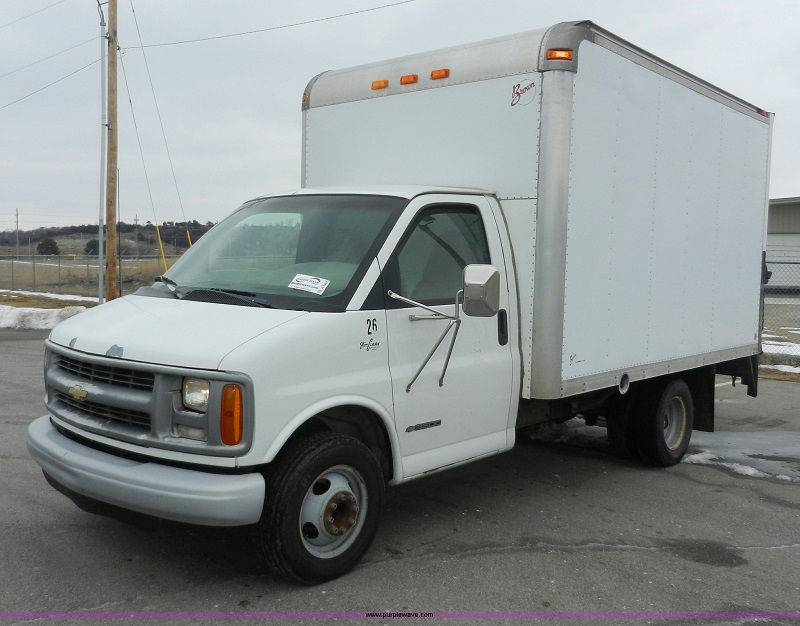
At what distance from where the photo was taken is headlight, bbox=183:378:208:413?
146 inches

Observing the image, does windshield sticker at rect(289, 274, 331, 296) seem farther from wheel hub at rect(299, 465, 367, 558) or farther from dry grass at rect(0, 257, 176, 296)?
dry grass at rect(0, 257, 176, 296)

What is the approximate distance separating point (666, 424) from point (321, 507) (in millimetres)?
4025

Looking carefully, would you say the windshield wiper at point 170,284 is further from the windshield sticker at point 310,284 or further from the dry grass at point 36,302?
the dry grass at point 36,302

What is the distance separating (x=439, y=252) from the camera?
4.83 m

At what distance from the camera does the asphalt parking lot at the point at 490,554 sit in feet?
13.1

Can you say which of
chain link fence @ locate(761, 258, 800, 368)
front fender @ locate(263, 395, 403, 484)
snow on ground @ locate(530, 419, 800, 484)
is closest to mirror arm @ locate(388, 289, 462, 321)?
front fender @ locate(263, 395, 403, 484)

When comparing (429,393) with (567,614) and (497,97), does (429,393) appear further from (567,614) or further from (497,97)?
(497,97)

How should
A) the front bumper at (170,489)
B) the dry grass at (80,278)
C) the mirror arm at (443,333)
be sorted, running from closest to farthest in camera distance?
the front bumper at (170,489), the mirror arm at (443,333), the dry grass at (80,278)

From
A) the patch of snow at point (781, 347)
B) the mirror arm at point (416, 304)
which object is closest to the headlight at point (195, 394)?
the mirror arm at point (416, 304)

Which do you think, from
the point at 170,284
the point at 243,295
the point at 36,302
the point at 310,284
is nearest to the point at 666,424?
the point at 310,284

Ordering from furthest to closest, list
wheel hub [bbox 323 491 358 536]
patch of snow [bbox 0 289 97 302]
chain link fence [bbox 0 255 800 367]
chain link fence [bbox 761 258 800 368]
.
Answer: patch of snow [bbox 0 289 97 302] < chain link fence [bbox 0 255 800 367] < chain link fence [bbox 761 258 800 368] < wheel hub [bbox 323 491 358 536]

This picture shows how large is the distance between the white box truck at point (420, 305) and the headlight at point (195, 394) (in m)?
0.01

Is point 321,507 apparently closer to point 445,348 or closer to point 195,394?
point 195,394

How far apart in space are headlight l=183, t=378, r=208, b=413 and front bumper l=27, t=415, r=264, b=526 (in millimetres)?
312
